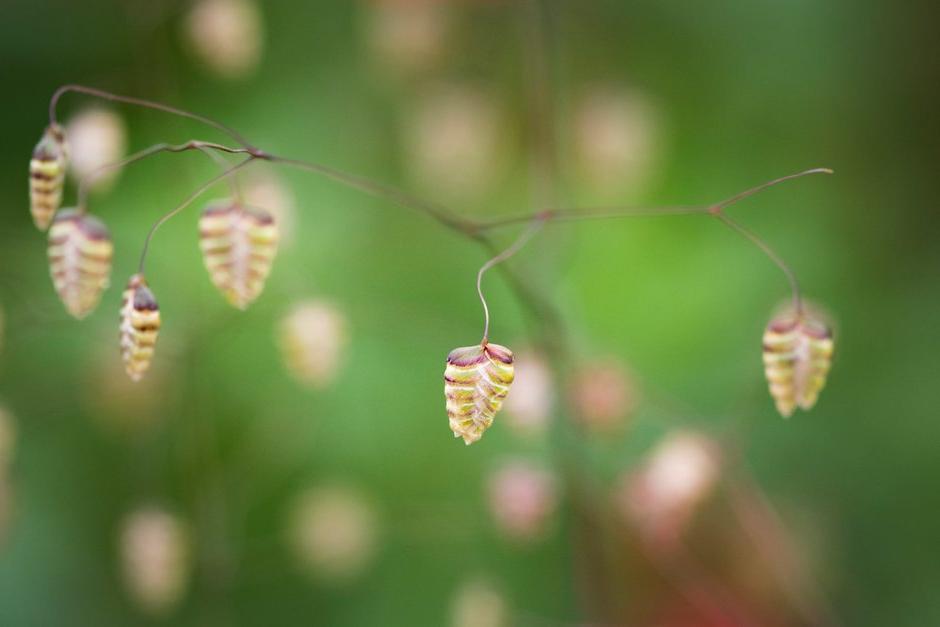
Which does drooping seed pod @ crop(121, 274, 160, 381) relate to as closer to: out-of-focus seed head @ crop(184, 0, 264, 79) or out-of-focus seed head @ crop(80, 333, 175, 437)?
out-of-focus seed head @ crop(184, 0, 264, 79)

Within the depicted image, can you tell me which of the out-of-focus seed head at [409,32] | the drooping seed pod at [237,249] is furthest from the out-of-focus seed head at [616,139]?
the drooping seed pod at [237,249]

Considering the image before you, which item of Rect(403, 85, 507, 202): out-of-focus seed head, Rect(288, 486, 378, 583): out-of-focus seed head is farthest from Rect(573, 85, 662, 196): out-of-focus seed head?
Rect(288, 486, 378, 583): out-of-focus seed head

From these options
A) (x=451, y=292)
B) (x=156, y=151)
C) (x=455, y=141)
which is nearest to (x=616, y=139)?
(x=455, y=141)

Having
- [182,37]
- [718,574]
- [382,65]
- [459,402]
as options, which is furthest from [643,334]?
[459,402]

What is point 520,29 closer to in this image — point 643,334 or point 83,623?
point 643,334

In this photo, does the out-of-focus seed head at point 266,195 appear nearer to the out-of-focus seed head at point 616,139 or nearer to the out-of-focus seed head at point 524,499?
the out-of-focus seed head at point 524,499

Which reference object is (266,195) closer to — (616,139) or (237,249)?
(237,249)

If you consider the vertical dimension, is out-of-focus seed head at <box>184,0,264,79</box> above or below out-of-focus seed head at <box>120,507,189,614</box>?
above
